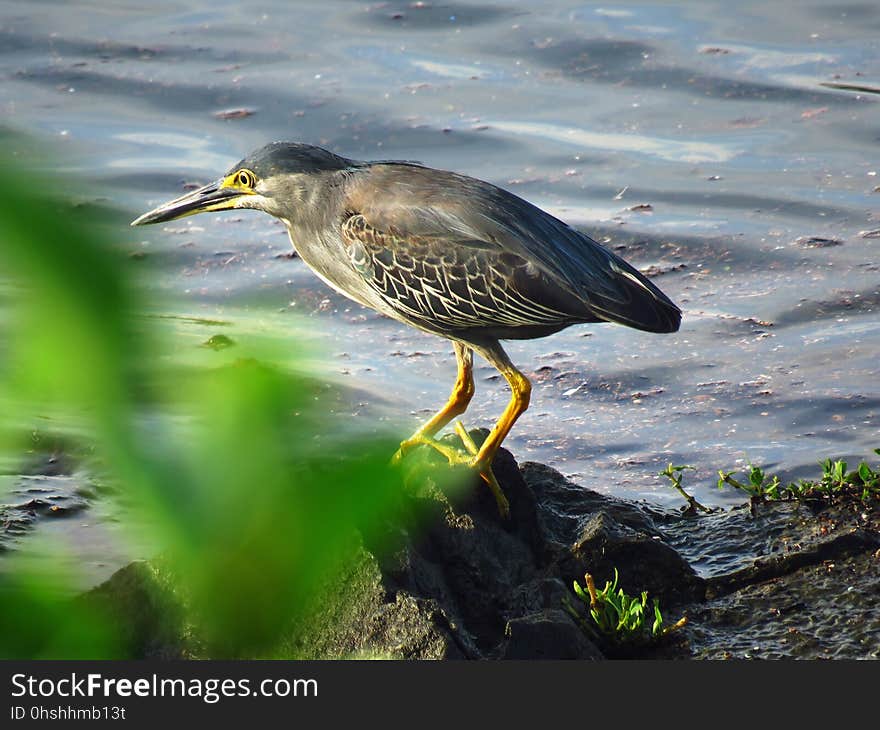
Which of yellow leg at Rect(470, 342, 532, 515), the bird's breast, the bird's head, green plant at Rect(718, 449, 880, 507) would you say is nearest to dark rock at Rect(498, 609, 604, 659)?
yellow leg at Rect(470, 342, 532, 515)

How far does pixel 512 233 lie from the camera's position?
14.9 ft

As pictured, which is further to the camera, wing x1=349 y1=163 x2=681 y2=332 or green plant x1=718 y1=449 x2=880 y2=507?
wing x1=349 y1=163 x2=681 y2=332

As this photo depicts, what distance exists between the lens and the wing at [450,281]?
4.49 metres

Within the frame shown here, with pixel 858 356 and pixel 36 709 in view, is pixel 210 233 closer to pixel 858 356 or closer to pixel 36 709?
pixel 858 356

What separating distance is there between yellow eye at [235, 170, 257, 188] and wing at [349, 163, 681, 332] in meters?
0.37

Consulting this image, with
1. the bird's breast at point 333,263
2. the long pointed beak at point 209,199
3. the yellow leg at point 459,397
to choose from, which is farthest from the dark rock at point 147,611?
the long pointed beak at point 209,199

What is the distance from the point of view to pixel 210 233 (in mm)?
8289

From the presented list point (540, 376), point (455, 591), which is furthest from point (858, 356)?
point (455, 591)

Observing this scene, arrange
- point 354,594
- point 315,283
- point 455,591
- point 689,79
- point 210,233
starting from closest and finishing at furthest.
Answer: point 354,594, point 455,591, point 315,283, point 210,233, point 689,79

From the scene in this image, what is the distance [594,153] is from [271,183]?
4508 millimetres

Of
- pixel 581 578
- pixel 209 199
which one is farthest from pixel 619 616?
pixel 209 199

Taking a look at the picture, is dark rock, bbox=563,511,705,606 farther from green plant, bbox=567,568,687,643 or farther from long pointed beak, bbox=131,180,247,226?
long pointed beak, bbox=131,180,247,226

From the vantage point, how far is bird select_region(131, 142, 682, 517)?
4.46m

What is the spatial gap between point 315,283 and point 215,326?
6.08m
